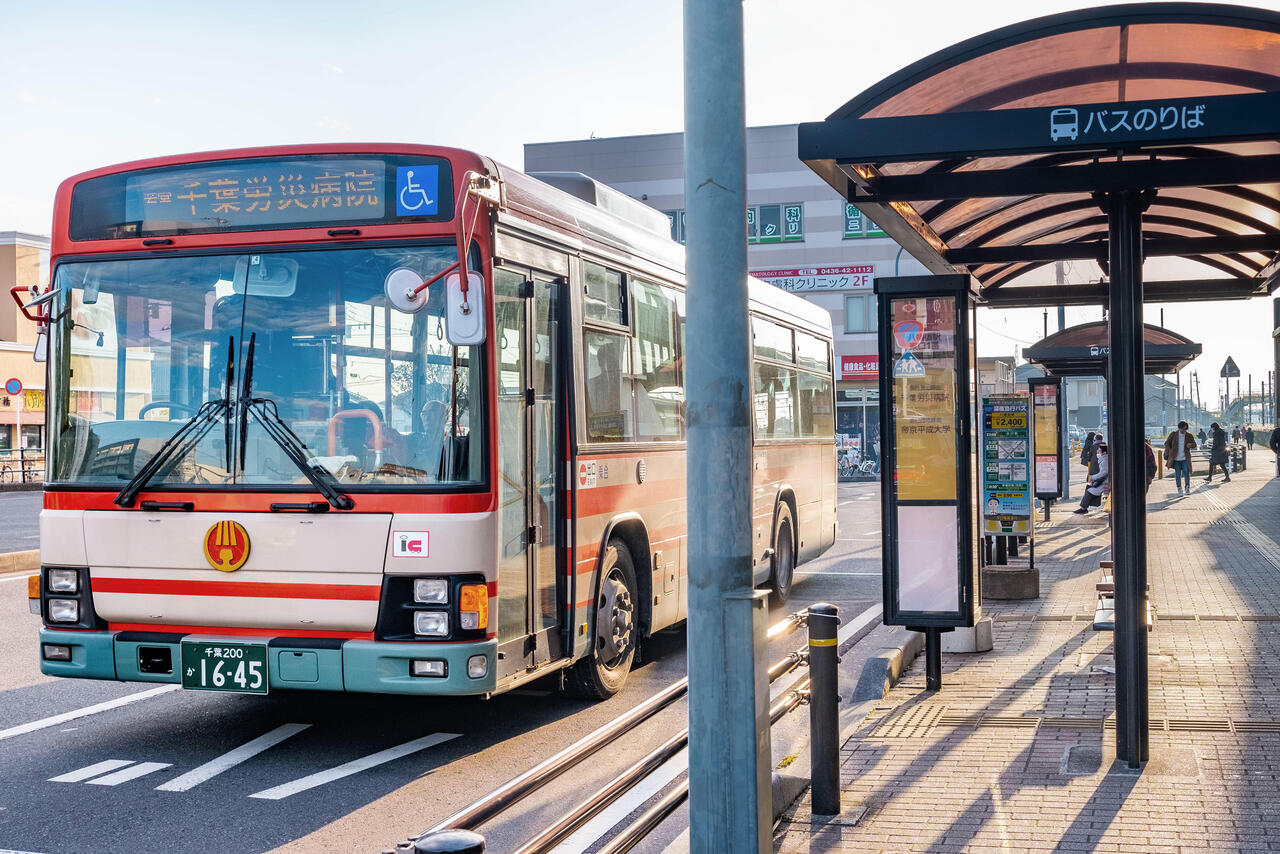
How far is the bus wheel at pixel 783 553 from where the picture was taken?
496 inches

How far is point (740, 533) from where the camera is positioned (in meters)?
4.14

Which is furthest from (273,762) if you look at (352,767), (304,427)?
(304,427)

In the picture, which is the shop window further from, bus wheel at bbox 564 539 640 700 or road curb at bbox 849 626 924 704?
bus wheel at bbox 564 539 640 700

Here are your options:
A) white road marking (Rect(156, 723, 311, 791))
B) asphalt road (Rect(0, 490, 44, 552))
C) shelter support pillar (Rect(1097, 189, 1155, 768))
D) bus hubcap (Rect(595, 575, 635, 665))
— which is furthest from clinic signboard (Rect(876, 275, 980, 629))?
asphalt road (Rect(0, 490, 44, 552))

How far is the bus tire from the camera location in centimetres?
1255

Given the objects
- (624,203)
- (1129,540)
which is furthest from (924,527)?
(624,203)

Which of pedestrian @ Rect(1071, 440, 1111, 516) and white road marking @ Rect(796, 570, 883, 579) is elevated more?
pedestrian @ Rect(1071, 440, 1111, 516)

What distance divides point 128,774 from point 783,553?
7687 mm

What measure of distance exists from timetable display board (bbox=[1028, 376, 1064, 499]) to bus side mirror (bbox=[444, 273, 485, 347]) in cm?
1584

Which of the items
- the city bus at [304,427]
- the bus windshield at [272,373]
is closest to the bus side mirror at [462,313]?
the city bus at [304,427]

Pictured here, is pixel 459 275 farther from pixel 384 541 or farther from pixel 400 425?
pixel 384 541

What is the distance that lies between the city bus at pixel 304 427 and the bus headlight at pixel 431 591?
0.05 ft

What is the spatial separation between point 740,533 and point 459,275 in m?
2.56

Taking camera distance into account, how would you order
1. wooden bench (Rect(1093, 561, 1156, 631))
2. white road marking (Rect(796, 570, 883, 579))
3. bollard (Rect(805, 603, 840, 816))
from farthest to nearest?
white road marking (Rect(796, 570, 883, 579)) → wooden bench (Rect(1093, 561, 1156, 631)) → bollard (Rect(805, 603, 840, 816))
